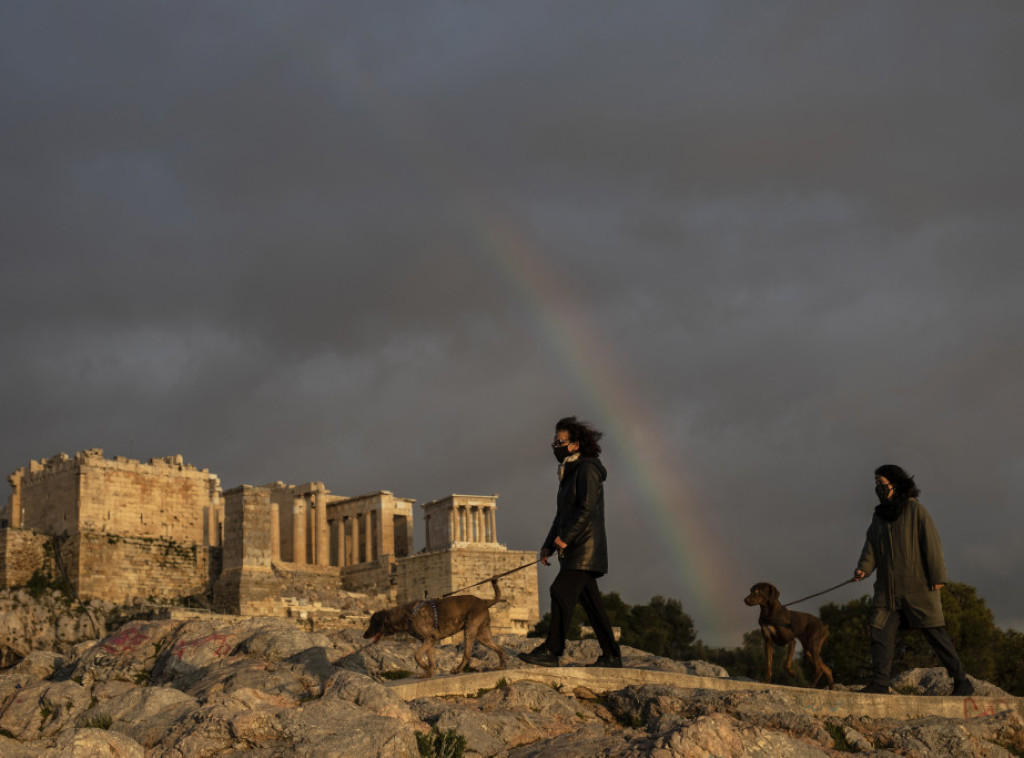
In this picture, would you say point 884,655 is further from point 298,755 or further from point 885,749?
point 298,755

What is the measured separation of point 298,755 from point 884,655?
658 cm

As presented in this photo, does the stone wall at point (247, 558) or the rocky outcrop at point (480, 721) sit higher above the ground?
the stone wall at point (247, 558)

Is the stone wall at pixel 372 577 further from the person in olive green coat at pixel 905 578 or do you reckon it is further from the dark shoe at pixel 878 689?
the dark shoe at pixel 878 689

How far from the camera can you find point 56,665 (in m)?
20.1

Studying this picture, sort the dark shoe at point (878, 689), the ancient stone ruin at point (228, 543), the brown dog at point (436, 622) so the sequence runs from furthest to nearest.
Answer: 1. the ancient stone ruin at point (228, 543)
2. the brown dog at point (436, 622)
3. the dark shoe at point (878, 689)

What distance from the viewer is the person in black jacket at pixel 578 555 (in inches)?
486

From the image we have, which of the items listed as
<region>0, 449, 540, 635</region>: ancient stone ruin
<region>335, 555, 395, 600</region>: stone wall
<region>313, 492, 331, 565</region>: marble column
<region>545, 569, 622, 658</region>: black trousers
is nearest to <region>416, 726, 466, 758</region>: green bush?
<region>545, 569, 622, 658</region>: black trousers

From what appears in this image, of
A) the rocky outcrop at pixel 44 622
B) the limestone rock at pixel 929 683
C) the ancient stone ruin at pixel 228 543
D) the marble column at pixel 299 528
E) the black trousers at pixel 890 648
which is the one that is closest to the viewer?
the black trousers at pixel 890 648

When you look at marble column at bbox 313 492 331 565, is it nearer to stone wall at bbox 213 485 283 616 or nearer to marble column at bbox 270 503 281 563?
marble column at bbox 270 503 281 563

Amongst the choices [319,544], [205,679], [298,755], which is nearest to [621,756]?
[298,755]

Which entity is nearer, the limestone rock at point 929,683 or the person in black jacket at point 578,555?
the person in black jacket at point 578,555

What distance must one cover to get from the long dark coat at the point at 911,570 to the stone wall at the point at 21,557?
1435 inches

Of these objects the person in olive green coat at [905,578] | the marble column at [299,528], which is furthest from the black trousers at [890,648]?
the marble column at [299,528]

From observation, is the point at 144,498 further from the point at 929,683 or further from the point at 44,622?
the point at 929,683
